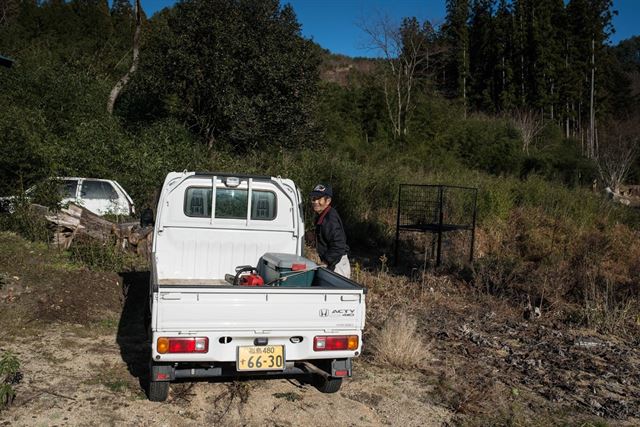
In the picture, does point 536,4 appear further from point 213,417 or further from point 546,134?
point 213,417

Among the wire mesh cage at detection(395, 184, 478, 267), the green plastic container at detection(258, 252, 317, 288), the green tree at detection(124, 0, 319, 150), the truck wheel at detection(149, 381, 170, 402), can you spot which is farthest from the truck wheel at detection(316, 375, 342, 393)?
the green tree at detection(124, 0, 319, 150)

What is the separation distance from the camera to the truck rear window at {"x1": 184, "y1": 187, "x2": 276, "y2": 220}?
6.59 meters

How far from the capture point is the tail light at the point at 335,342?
475 cm

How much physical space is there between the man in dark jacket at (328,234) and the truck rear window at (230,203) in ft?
2.02

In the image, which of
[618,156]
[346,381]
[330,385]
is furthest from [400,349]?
[618,156]

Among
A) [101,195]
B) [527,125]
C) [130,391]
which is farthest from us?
[527,125]

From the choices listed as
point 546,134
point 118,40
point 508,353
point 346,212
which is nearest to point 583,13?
point 546,134

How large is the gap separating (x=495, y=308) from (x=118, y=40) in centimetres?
2779

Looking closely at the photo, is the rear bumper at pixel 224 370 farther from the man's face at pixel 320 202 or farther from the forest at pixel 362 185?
the man's face at pixel 320 202

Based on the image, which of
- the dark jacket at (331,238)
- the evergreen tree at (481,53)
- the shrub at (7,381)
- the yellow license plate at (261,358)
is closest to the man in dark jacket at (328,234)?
the dark jacket at (331,238)

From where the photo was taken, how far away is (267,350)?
4.66 metres

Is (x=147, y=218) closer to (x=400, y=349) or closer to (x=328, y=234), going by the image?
(x=328, y=234)

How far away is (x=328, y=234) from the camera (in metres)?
6.34

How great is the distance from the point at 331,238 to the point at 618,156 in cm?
3321
